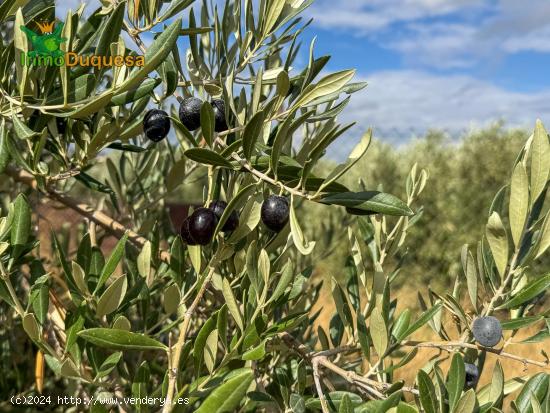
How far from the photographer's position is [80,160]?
34.5 inches

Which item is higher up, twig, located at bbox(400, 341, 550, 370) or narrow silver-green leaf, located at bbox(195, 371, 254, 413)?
narrow silver-green leaf, located at bbox(195, 371, 254, 413)

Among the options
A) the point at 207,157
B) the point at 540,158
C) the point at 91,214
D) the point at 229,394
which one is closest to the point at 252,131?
the point at 207,157

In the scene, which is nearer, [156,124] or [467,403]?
[467,403]

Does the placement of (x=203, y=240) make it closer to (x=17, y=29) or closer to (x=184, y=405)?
(x=184, y=405)

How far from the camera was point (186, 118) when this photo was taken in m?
0.77

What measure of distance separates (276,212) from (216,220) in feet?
0.30

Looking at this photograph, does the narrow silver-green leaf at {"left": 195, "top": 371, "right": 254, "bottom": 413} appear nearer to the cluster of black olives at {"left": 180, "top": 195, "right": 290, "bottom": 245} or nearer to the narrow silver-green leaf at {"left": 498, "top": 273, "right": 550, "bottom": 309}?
the cluster of black olives at {"left": 180, "top": 195, "right": 290, "bottom": 245}

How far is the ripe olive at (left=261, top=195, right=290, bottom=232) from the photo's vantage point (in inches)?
25.6

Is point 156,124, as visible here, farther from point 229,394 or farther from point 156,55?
point 229,394

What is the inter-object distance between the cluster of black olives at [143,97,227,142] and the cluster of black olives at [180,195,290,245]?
5.5 inches

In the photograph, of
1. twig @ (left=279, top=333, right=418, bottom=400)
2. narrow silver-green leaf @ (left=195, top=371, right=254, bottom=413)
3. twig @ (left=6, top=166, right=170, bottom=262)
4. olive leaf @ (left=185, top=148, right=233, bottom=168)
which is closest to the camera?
narrow silver-green leaf @ (left=195, top=371, right=254, bottom=413)

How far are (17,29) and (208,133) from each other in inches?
10.7

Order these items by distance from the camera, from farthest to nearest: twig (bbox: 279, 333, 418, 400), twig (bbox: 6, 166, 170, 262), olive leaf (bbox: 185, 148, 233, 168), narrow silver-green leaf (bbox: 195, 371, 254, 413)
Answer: twig (bbox: 6, 166, 170, 262) → twig (bbox: 279, 333, 418, 400) → olive leaf (bbox: 185, 148, 233, 168) → narrow silver-green leaf (bbox: 195, 371, 254, 413)

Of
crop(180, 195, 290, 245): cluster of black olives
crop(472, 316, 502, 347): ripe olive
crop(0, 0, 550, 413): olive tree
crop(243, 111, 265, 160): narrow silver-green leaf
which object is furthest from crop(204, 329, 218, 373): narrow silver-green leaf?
crop(472, 316, 502, 347): ripe olive
